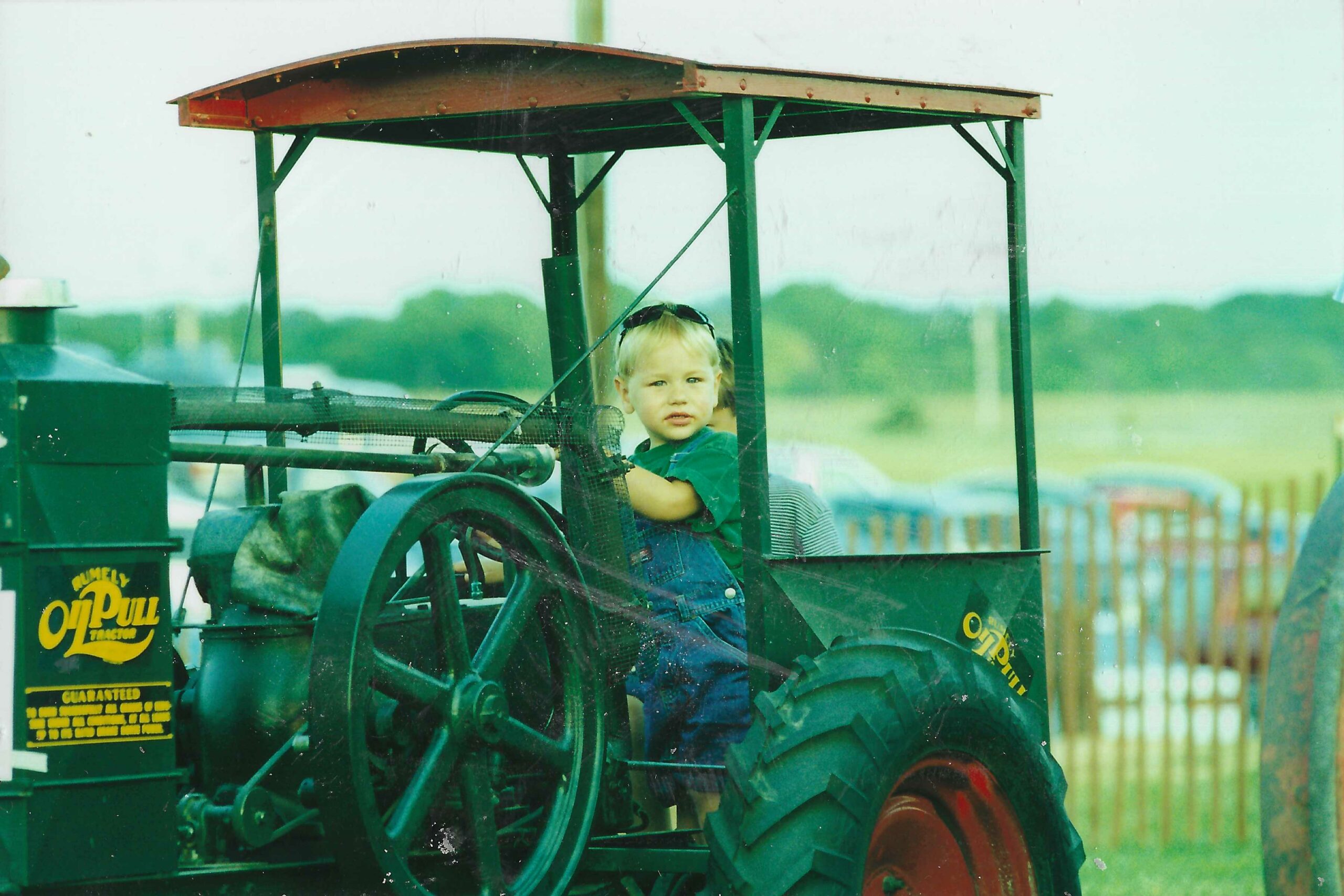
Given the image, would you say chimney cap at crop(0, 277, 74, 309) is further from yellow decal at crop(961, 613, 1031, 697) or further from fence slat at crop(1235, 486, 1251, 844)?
fence slat at crop(1235, 486, 1251, 844)

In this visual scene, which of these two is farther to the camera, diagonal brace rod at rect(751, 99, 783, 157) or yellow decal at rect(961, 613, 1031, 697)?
yellow decal at rect(961, 613, 1031, 697)

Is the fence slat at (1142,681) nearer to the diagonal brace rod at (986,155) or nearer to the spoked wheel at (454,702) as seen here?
the diagonal brace rod at (986,155)

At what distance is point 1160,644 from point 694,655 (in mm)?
4239

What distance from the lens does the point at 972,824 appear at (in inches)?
148

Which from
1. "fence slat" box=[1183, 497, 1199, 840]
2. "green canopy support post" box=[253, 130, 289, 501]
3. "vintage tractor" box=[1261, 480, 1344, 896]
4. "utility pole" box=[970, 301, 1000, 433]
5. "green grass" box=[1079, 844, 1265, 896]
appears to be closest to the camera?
"vintage tractor" box=[1261, 480, 1344, 896]

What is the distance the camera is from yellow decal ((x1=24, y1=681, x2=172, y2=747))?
113 inches

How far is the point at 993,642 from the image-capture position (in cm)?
407

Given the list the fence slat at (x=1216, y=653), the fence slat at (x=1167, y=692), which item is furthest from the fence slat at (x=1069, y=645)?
the fence slat at (x=1216, y=653)

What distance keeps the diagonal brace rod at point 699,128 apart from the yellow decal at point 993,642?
4.18ft

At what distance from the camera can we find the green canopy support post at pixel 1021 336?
4.33 metres

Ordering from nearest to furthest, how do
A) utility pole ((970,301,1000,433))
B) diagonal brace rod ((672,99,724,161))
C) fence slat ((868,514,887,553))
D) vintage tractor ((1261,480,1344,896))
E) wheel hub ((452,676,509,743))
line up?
wheel hub ((452,676,509,743)) < diagonal brace rod ((672,99,724,161)) < vintage tractor ((1261,480,1344,896)) < fence slat ((868,514,887,553)) < utility pole ((970,301,1000,433))

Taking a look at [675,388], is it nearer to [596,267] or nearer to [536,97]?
[536,97]

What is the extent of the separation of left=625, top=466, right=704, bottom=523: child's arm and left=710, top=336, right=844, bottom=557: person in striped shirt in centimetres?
20

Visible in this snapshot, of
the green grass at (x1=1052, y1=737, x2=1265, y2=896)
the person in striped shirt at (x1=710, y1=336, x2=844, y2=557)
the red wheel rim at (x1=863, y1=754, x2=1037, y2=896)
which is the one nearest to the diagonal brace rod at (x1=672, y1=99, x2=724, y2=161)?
the person in striped shirt at (x1=710, y1=336, x2=844, y2=557)
